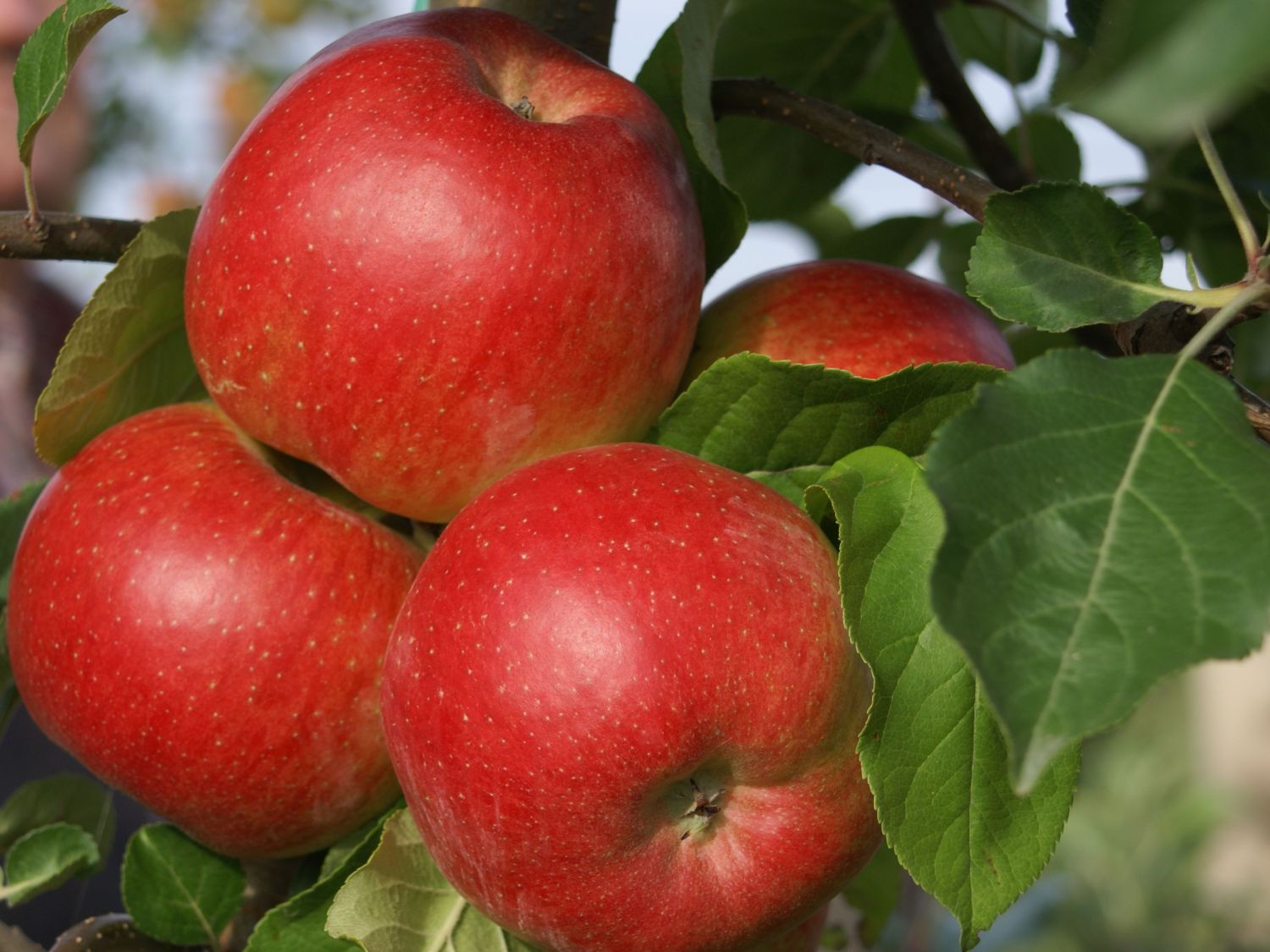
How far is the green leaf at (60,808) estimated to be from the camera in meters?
0.70

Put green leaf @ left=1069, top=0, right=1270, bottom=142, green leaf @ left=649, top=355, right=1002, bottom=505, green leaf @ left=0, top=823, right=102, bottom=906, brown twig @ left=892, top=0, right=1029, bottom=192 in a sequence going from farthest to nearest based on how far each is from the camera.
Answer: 1. brown twig @ left=892, top=0, right=1029, bottom=192
2. green leaf @ left=0, top=823, right=102, bottom=906
3. green leaf @ left=649, top=355, right=1002, bottom=505
4. green leaf @ left=1069, top=0, right=1270, bottom=142

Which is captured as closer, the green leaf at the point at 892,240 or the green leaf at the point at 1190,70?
the green leaf at the point at 1190,70

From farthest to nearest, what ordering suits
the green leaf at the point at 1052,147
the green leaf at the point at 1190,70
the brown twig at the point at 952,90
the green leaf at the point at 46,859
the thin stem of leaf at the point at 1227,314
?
the green leaf at the point at 1052,147 → the brown twig at the point at 952,90 → the green leaf at the point at 46,859 → the thin stem of leaf at the point at 1227,314 → the green leaf at the point at 1190,70

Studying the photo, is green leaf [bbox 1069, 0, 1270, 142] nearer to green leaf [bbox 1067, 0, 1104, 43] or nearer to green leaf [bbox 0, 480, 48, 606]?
green leaf [bbox 1067, 0, 1104, 43]

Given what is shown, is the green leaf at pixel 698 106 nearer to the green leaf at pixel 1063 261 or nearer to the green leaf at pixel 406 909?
the green leaf at pixel 1063 261

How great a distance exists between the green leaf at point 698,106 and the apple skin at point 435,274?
33mm

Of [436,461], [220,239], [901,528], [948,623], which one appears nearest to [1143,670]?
[948,623]

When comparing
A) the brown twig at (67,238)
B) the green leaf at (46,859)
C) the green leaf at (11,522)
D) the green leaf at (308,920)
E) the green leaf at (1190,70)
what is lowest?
the green leaf at (46,859)

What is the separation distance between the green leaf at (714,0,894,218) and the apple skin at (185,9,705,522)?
26cm

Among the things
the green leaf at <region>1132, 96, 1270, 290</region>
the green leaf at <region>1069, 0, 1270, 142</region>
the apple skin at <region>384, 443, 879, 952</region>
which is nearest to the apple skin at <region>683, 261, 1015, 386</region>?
the apple skin at <region>384, 443, 879, 952</region>

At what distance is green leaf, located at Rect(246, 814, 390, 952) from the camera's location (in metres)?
0.54

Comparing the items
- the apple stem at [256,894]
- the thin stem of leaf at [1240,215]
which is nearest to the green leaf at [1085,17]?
the thin stem of leaf at [1240,215]

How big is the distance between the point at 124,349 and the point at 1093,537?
47 cm

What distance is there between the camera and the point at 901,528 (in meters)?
0.47
